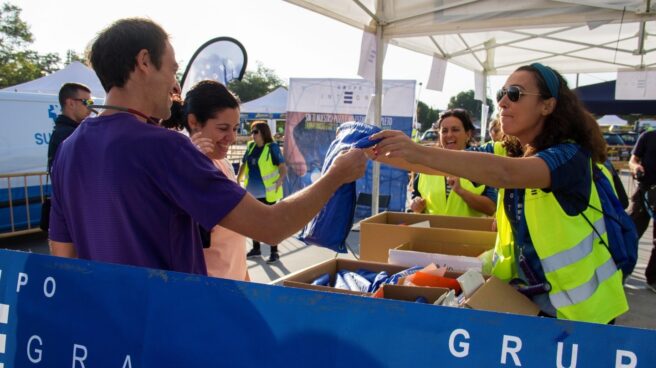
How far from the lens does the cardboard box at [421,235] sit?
2.71 m

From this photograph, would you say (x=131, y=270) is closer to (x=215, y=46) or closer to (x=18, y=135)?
(x=215, y=46)

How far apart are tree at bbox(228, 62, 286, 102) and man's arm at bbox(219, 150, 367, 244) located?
7045 centimetres

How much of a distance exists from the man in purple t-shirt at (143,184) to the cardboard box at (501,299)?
75 centimetres

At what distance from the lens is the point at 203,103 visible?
7.10ft

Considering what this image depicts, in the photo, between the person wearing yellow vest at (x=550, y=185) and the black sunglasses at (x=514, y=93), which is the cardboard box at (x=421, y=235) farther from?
the black sunglasses at (x=514, y=93)

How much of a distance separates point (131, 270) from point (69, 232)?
391 millimetres

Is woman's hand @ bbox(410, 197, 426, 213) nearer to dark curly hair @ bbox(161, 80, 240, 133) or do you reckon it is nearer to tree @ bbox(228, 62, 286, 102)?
dark curly hair @ bbox(161, 80, 240, 133)

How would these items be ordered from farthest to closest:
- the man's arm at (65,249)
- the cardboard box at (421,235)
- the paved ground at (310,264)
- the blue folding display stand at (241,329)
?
the paved ground at (310,264) < the cardboard box at (421,235) < the man's arm at (65,249) < the blue folding display stand at (241,329)

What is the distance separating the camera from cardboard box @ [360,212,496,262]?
2715 millimetres

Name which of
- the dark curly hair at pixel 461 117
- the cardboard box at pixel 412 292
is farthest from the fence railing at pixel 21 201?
the cardboard box at pixel 412 292

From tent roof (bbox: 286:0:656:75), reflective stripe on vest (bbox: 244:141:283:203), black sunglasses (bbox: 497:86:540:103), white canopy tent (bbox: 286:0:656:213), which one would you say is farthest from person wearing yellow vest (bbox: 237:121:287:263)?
black sunglasses (bbox: 497:86:540:103)

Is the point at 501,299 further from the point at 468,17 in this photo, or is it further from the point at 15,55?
the point at 15,55

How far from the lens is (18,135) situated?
22.3 ft

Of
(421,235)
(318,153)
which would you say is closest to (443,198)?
(421,235)
